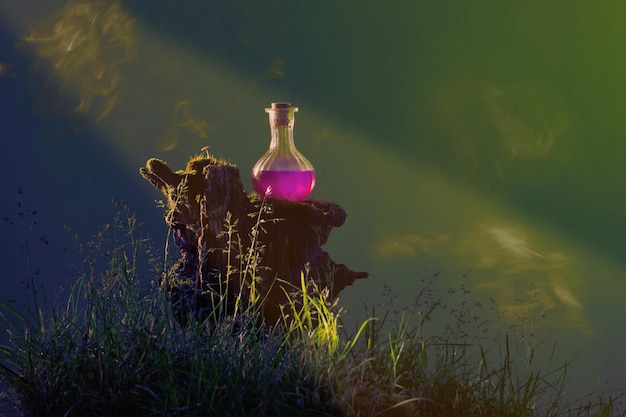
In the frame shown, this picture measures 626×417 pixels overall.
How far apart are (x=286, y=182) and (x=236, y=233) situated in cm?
45

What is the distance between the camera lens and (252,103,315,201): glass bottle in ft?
14.2

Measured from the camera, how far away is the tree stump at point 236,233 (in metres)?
4.08

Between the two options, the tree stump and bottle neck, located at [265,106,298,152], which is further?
bottle neck, located at [265,106,298,152]

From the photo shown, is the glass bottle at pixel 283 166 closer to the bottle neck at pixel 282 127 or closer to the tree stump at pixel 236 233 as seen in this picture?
the bottle neck at pixel 282 127

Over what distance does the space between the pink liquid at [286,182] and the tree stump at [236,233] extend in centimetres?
10

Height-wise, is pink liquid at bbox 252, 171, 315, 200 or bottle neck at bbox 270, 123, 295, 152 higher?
bottle neck at bbox 270, 123, 295, 152

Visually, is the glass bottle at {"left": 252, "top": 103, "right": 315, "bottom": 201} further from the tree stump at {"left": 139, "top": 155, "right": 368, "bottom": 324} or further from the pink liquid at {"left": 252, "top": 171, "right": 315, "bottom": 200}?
the tree stump at {"left": 139, "top": 155, "right": 368, "bottom": 324}

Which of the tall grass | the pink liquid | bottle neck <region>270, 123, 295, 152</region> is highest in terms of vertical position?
bottle neck <region>270, 123, 295, 152</region>

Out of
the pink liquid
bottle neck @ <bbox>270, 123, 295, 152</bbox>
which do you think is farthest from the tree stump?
bottle neck @ <bbox>270, 123, 295, 152</bbox>

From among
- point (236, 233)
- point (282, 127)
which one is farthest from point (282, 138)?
point (236, 233)

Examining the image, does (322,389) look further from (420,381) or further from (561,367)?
(561,367)

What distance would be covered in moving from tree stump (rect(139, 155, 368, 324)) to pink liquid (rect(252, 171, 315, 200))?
0.10m

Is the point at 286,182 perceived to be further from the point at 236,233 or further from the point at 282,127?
the point at 236,233

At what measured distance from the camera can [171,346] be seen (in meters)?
3.11
